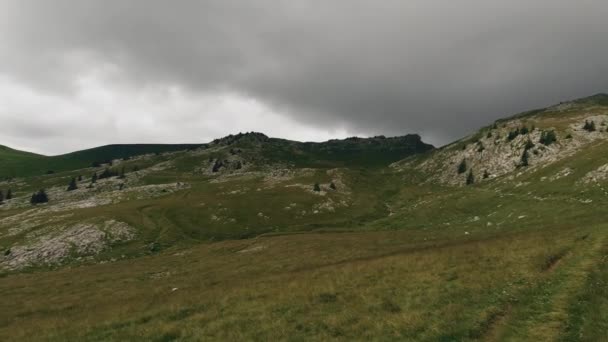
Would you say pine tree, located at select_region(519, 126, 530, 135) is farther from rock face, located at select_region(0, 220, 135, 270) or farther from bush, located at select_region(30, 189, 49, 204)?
bush, located at select_region(30, 189, 49, 204)

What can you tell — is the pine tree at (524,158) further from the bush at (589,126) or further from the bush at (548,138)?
the bush at (589,126)

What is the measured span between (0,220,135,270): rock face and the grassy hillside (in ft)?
1.53

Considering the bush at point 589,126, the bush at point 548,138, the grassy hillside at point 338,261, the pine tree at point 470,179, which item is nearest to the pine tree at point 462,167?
the grassy hillside at point 338,261

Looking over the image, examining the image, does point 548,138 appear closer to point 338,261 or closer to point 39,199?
point 338,261

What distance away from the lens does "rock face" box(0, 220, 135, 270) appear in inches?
3103

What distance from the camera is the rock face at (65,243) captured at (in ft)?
259

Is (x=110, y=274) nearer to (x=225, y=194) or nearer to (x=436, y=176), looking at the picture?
(x=225, y=194)

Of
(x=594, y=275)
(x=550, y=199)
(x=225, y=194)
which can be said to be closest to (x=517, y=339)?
(x=594, y=275)

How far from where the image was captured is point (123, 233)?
92250mm

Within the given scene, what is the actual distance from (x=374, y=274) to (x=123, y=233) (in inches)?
3195

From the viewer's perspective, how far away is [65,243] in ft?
280

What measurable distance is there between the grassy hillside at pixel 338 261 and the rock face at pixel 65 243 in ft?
1.53

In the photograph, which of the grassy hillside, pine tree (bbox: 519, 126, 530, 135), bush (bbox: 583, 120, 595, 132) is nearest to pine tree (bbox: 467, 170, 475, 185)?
the grassy hillside

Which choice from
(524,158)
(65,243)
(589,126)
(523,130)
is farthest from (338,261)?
(523,130)
